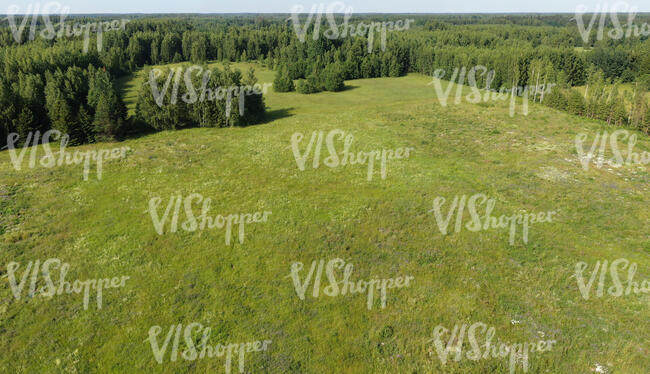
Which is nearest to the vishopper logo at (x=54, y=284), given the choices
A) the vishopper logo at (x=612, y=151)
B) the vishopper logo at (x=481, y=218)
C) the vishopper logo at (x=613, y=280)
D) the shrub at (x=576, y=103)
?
the vishopper logo at (x=481, y=218)

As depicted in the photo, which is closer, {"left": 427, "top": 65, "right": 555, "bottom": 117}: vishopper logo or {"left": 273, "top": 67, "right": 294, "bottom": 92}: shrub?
{"left": 427, "top": 65, "right": 555, "bottom": 117}: vishopper logo

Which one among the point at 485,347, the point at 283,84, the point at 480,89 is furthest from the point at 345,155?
the point at 480,89

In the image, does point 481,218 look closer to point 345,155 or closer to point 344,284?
point 344,284

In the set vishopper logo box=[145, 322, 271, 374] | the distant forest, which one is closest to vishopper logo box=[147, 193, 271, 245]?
vishopper logo box=[145, 322, 271, 374]

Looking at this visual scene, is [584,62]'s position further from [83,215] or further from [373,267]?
[83,215]

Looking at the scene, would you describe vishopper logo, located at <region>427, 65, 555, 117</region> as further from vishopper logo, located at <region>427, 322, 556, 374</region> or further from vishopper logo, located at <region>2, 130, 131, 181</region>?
vishopper logo, located at <region>2, 130, 131, 181</region>

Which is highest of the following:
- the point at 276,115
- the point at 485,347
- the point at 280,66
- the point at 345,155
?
the point at 280,66
